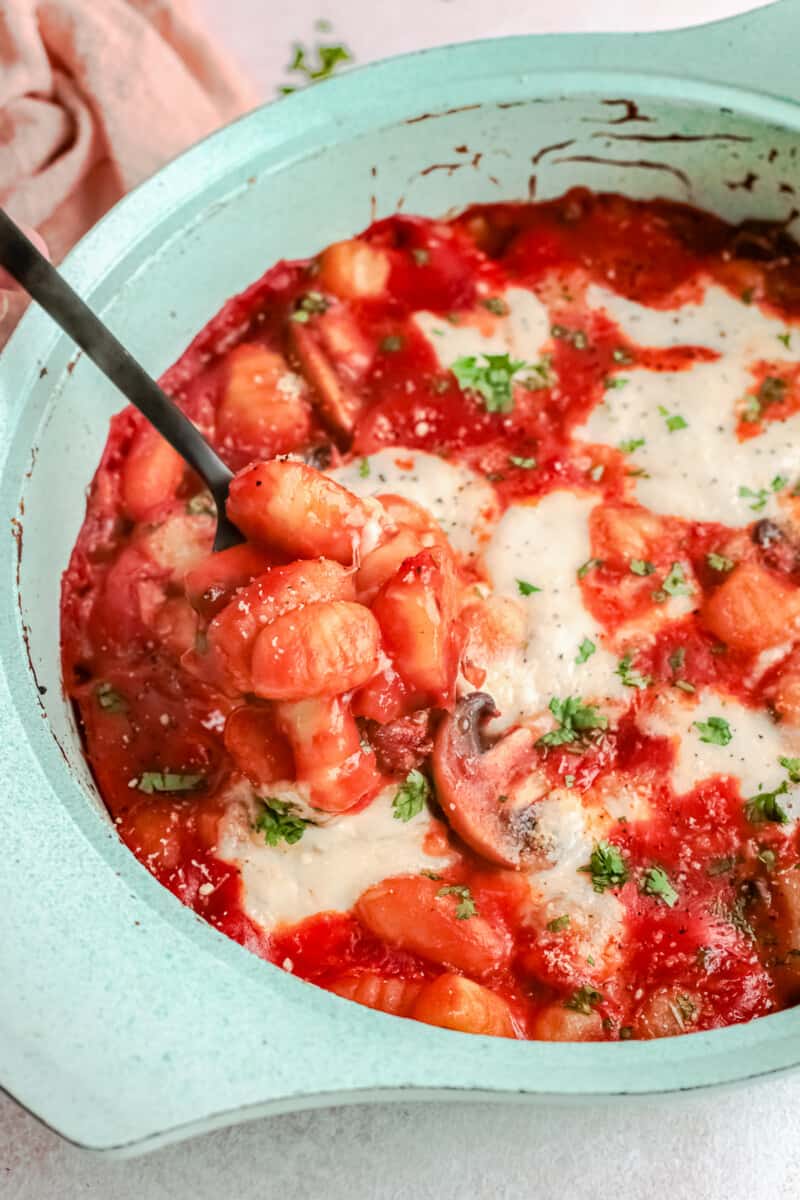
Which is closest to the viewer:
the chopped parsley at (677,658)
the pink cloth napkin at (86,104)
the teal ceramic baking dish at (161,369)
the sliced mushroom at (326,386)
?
the teal ceramic baking dish at (161,369)

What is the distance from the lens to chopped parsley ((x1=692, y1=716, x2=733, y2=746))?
192 cm

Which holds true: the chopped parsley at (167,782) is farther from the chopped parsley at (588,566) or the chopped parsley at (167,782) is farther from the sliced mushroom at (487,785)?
the chopped parsley at (588,566)

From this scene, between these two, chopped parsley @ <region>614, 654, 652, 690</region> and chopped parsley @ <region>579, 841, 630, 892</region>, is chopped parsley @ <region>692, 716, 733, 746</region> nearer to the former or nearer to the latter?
chopped parsley @ <region>614, 654, 652, 690</region>

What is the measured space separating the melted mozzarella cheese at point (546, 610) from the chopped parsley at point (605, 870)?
0.26m

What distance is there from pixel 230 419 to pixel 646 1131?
56.8 inches

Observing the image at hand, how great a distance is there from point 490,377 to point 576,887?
991 millimetres

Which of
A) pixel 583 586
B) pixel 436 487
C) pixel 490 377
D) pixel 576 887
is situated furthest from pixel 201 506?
pixel 576 887

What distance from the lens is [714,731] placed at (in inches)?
75.7

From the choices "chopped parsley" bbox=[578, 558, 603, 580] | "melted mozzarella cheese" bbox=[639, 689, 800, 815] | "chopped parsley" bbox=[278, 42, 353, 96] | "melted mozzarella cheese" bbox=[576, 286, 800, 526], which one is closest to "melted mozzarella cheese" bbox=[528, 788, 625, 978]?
"melted mozzarella cheese" bbox=[639, 689, 800, 815]

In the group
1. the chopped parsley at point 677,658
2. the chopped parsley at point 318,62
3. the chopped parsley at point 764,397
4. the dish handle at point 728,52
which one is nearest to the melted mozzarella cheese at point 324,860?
the chopped parsley at point 677,658

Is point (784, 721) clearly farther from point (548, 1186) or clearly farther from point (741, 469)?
point (548, 1186)

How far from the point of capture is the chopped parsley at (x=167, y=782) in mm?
1925

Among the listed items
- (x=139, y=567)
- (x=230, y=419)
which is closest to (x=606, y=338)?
(x=230, y=419)

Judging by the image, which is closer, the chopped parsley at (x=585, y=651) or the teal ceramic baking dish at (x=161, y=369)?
the teal ceramic baking dish at (x=161, y=369)
